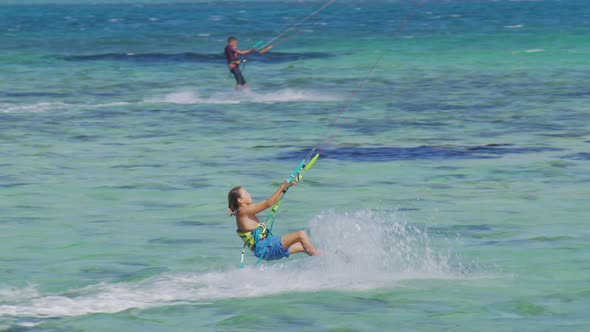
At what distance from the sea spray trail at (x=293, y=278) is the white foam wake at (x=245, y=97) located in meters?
19.9

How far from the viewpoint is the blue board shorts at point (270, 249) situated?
12.3 m

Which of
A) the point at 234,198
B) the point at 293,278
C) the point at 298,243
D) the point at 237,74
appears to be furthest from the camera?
the point at 237,74

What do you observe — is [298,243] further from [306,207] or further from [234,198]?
[306,207]

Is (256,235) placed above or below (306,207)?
above

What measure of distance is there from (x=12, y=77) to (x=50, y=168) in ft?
86.2

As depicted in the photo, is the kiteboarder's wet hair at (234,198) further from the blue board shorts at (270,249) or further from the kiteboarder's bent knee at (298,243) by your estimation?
the kiteboarder's bent knee at (298,243)

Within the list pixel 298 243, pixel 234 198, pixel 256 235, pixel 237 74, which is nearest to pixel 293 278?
pixel 298 243

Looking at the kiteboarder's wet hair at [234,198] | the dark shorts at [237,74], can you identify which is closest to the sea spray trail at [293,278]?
the kiteboarder's wet hair at [234,198]

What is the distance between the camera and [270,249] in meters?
12.3

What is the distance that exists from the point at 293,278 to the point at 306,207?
4.38m

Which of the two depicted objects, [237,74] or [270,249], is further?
[237,74]

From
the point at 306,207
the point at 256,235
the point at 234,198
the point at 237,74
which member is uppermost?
the point at 234,198

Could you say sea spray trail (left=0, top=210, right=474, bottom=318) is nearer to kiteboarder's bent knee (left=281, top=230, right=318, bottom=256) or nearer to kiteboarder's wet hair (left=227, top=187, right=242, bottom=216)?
kiteboarder's bent knee (left=281, top=230, right=318, bottom=256)

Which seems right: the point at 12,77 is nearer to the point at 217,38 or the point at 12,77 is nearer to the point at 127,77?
the point at 127,77
